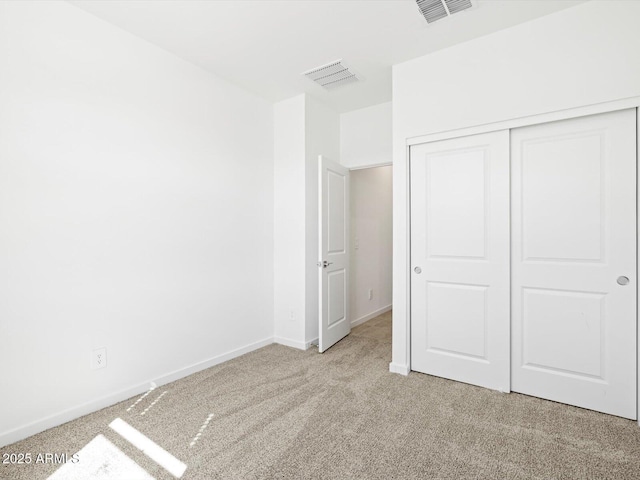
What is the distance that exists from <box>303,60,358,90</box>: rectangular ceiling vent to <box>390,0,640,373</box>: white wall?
0.45 m

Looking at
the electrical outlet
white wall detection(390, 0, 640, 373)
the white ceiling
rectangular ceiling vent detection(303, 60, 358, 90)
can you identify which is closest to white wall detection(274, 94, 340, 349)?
rectangular ceiling vent detection(303, 60, 358, 90)

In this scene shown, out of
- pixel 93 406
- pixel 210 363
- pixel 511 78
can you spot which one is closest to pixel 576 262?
pixel 511 78

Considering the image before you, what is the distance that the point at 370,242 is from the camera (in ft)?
16.1

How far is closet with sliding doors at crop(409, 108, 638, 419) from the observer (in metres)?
2.13

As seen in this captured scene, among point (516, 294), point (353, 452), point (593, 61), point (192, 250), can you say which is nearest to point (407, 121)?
point (593, 61)

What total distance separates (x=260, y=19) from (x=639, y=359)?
3373 mm

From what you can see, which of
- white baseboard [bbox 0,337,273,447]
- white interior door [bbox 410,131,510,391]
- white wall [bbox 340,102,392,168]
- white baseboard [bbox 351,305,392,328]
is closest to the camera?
white baseboard [bbox 0,337,273,447]

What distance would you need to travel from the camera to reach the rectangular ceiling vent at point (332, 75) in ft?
9.77

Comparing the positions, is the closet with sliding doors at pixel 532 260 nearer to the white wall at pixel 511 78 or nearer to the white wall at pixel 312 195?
the white wall at pixel 511 78

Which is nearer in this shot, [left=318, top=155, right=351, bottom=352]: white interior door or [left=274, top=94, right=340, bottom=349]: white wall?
[left=318, top=155, right=351, bottom=352]: white interior door

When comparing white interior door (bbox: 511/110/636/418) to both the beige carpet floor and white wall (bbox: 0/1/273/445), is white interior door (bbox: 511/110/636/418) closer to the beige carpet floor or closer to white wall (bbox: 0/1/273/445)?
the beige carpet floor

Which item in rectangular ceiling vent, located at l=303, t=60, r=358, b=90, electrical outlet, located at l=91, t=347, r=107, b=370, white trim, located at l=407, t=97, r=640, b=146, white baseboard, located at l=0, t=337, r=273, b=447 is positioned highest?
rectangular ceiling vent, located at l=303, t=60, r=358, b=90

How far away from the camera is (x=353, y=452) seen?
70.4 inches

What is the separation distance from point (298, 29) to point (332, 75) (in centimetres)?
73
